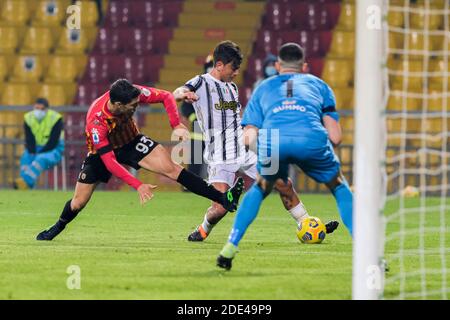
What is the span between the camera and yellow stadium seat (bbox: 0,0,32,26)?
73.3 feet

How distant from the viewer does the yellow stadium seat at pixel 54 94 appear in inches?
806

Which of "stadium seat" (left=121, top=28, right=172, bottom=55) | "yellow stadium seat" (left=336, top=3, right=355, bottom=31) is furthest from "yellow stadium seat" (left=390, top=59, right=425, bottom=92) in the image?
"stadium seat" (left=121, top=28, right=172, bottom=55)

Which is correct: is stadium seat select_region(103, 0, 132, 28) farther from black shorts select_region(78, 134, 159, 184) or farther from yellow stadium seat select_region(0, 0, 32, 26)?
black shorts select_region(78, 134, 159, 184)

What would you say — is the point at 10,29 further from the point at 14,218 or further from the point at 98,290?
the point at 98,290

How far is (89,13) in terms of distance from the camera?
22.3 meters

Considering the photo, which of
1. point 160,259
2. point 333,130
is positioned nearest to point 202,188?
point 160,259

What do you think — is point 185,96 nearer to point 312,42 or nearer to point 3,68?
point 312,42

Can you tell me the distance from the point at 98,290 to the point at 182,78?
45.2 feet

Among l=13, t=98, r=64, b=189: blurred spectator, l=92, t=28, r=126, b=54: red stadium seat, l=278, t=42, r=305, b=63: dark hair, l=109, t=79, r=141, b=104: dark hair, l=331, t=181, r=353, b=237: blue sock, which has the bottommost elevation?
l=13, t=98, r=64, b=189: blurred spectator

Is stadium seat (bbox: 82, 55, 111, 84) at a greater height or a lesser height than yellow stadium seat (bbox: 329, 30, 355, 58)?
lesser

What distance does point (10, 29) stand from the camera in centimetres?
2177

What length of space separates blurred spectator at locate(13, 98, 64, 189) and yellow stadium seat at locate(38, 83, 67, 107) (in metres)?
1.84

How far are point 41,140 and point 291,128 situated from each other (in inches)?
428

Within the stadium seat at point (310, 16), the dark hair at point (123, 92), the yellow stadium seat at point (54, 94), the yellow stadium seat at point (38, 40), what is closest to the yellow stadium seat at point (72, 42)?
the yellow stadium seat at point (38, 40)
